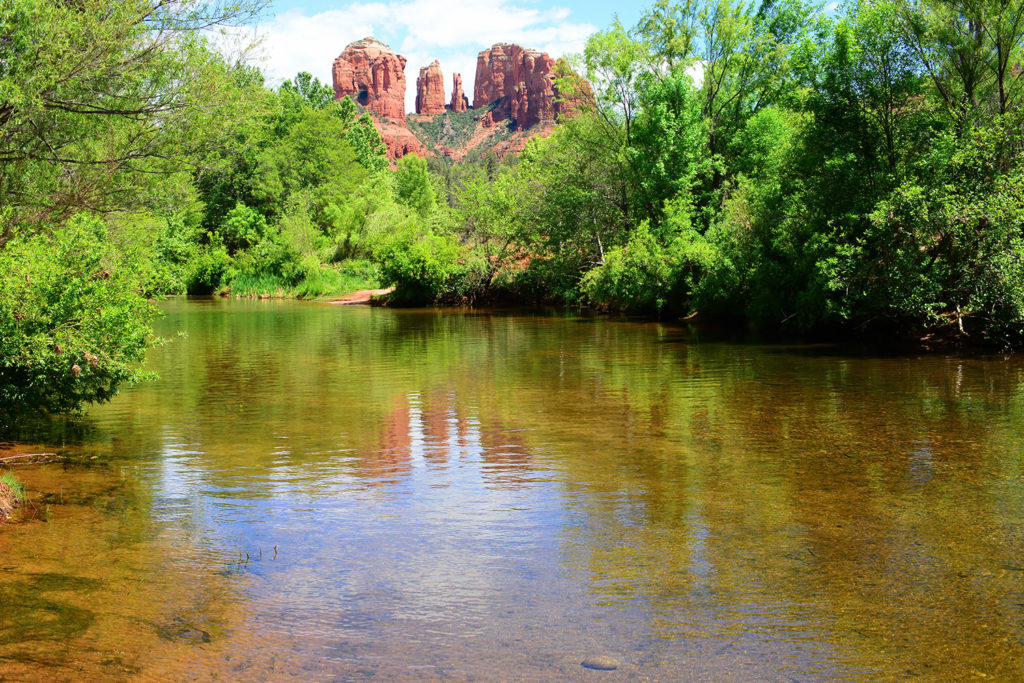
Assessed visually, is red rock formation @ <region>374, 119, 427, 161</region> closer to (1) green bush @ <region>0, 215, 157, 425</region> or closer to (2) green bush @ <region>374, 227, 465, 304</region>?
(2) green bush @ <region>374, 227, 465, 304</region>

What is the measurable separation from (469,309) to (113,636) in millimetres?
39649

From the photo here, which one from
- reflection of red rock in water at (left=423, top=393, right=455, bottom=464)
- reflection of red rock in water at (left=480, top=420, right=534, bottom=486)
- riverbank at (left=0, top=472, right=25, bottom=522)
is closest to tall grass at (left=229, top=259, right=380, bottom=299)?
reflection of red rock in water at (left=423, top=393, right=455, bottom=464)

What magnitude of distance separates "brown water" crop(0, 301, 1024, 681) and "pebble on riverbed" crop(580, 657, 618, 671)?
72mm

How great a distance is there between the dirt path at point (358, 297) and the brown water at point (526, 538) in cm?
3602

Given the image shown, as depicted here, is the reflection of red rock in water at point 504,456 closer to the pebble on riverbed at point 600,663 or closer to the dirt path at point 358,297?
the pebble on riverbed at point 600,663

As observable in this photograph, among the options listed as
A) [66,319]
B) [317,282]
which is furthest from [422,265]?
[66,319]

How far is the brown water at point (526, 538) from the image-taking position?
5.22m

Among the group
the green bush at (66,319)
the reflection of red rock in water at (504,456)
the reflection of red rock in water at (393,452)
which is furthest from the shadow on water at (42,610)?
the reflection of red rock in water at (504,456)

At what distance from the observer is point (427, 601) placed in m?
6.09

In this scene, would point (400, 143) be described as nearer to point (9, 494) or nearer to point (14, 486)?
point (14, 486)

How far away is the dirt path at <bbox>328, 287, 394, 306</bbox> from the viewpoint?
51.4 meters

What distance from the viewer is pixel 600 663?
5066 mm

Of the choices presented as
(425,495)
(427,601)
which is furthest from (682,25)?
(427,601)

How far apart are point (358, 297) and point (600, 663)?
50.5 metres
